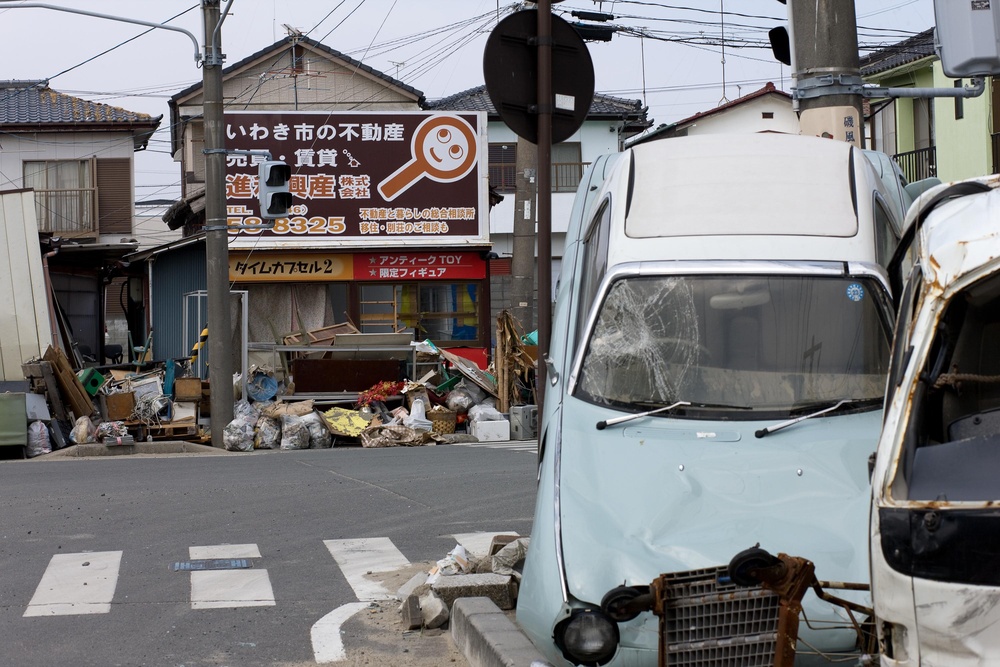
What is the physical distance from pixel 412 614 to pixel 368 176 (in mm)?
19118

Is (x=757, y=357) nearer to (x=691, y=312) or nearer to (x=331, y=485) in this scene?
(x=691, y=312)

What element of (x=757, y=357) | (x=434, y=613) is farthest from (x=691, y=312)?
(x=434, y=613)

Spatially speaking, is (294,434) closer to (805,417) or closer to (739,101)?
(805,417)

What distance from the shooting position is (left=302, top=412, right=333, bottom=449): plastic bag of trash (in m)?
18.4

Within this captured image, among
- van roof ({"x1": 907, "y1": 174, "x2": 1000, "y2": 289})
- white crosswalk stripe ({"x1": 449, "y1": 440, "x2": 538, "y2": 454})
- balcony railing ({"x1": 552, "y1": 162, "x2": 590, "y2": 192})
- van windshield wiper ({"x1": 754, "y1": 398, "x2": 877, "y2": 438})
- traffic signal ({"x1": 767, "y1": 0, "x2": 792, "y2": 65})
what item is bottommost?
white crosswalk stripe ({"x1": 449, "y1": 440, "x2": 538, "y2": 454})

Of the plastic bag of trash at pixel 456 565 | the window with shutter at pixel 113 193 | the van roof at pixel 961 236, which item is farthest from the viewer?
the window with shutter at pixel 113 193

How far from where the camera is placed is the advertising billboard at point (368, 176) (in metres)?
24.5

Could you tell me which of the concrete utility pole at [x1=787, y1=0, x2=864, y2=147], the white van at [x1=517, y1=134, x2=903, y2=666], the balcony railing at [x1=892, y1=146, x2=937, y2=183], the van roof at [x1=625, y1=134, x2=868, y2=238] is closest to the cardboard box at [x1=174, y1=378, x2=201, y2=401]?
the white van at [x1=517, y1=134, x2=903, y2=666]

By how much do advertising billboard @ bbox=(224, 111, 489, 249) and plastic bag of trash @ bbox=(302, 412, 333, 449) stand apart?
6719 mm

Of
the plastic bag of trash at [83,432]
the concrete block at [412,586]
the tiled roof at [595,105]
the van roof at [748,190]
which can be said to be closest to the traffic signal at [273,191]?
the plastic bag of trash at [83,432]

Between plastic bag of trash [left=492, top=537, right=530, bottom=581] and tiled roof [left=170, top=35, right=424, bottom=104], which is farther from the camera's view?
tiled roof [left=170, top=35, right=424, bottom=104]

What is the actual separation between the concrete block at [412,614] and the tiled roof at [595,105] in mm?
34395

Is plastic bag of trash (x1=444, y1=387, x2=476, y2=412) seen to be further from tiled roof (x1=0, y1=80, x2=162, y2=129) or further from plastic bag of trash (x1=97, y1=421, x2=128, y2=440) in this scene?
tiled roof (x1=0, y1=80, x2=162, y2=129)

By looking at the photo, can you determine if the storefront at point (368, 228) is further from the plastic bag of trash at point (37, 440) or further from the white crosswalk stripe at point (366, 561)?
the white crosswalk stripe at point (366, 561)
